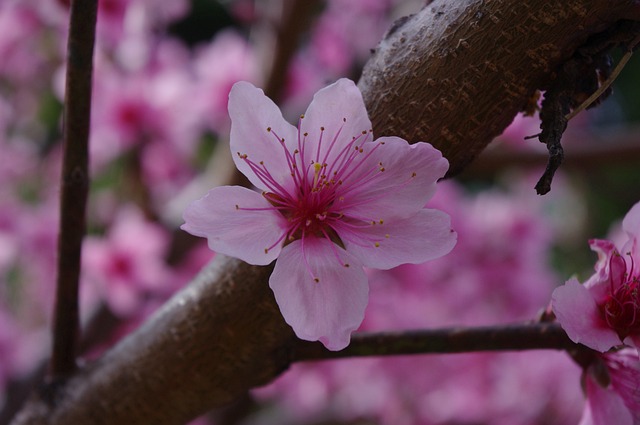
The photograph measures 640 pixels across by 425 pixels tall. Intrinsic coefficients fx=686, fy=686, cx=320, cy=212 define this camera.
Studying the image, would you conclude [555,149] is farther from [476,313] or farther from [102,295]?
[476,313]

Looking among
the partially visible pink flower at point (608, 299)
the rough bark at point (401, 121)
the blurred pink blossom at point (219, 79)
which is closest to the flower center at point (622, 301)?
the partially visible pink flower at point (608, 299)

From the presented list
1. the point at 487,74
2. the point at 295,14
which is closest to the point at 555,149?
the point at 487,74

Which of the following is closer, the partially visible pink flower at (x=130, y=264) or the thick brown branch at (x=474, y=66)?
the thick brown branch at (x=474, y=66)

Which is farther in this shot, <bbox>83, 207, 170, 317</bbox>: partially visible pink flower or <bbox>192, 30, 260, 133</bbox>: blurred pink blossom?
<bbox>192, 30, 260, 133</bbox>: blurred pink blossom

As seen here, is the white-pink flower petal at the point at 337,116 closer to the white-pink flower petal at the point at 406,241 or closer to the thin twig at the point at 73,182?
the white-pink flower petal at the point at 406,241

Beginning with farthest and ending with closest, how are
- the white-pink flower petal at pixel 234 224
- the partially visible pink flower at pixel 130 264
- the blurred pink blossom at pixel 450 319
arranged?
the blurred pink blossom at pixel 450 319, the partially visible pink flower at pixel 130 264, the white-pink flower petal at pixel 234 224

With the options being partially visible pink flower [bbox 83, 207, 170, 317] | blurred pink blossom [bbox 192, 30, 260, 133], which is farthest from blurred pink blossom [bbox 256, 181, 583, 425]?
blurred pink blossom [bbox 192, 30, 260, 133]

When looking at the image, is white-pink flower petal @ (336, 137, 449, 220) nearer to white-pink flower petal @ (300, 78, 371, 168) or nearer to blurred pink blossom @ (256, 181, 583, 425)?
white-pink flower petal @ (300, 78, 371, 168)
